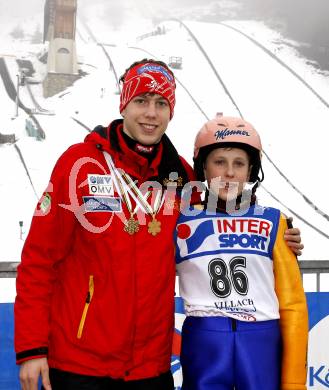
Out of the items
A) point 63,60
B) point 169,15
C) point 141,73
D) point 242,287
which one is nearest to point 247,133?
point 141,73

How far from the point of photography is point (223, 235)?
217 cm

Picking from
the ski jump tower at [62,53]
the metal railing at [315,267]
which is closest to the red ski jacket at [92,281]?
the metal railing at [315,267]

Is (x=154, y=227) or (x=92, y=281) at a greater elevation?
(x=154, y=227)

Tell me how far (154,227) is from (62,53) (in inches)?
1376

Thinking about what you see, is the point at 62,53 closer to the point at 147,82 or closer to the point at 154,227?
the point at 147,82

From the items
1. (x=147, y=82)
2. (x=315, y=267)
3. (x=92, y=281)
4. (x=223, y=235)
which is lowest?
(x=315, y=267)

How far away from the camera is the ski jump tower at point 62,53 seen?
30.7 meters

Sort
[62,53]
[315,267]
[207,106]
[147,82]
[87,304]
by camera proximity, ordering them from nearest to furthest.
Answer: [87,304]
[147,82]
[315,267]
[207,106]
[62,53]

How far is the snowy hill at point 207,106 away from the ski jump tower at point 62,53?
827mm

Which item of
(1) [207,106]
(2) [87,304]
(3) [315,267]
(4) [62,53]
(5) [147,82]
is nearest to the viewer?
(2) [87,304]

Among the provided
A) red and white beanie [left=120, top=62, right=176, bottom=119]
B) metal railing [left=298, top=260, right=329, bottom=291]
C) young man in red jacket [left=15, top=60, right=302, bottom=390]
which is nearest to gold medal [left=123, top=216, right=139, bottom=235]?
young man in red jacket [left=15, top=60, right=302, bottom=390]

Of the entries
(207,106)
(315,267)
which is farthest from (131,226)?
(207,106)

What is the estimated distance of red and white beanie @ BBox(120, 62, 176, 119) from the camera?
2.15 m

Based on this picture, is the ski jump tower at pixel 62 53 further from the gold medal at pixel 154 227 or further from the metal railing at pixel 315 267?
the gold medal at pixel 154 227
